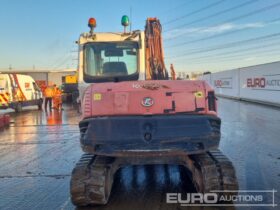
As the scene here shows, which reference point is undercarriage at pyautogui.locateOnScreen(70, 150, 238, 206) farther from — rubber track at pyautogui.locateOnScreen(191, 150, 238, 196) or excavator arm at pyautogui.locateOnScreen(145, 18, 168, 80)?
excavator arm at pyautogui.locateOnScreen(145, 18, 168, 80)

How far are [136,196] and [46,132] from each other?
27.3 feet

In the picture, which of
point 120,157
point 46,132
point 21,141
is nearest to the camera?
point 120,157

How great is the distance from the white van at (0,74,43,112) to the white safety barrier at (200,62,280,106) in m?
14.7

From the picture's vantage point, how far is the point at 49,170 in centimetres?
738

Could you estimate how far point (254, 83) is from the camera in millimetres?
26438

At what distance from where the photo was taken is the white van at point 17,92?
70.5 feet

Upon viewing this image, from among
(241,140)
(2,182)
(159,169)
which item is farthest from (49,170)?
(241,140)

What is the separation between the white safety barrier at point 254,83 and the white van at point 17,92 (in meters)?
14.7

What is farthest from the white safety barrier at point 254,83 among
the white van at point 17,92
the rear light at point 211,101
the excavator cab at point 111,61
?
the rear light at point 211,101

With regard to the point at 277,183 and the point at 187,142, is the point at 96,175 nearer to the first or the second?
the point at 187,142

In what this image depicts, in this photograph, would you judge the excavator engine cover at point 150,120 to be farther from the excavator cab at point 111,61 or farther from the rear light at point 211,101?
the excavator cab at point 111,61

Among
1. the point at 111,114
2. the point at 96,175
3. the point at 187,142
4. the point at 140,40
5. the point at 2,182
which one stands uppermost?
the point at 140,40

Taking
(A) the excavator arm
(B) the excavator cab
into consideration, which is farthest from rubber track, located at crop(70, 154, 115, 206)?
(A) the excavator arm

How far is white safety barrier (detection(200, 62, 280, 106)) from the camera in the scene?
22500 millimetres
